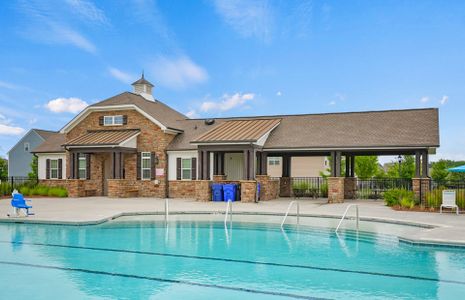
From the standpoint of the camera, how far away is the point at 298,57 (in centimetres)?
1992

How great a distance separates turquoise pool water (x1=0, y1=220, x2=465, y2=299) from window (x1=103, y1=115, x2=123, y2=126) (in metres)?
15.6

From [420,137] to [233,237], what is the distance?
43.8 feet

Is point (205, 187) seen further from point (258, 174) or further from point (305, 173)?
point (305, 173)

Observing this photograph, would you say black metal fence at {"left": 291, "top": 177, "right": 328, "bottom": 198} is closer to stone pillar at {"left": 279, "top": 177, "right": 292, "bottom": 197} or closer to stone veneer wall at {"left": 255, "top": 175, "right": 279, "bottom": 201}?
stone pillar at {"left": 279, "top": 177, "right": 292, "bottom": 197}

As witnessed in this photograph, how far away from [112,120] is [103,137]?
1.88 m

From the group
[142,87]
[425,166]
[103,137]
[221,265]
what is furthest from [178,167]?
[221,265]

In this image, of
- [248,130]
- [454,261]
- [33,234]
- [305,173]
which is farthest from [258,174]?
[305,173]

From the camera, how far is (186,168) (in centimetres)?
2758

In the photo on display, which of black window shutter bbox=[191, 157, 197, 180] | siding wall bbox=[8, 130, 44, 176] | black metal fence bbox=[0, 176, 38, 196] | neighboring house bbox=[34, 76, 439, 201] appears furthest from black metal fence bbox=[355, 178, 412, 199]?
siding wall bbox=[8, 130, 44, 176]

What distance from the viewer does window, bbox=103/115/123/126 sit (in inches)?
1159

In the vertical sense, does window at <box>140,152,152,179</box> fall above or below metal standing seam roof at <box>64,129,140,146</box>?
below

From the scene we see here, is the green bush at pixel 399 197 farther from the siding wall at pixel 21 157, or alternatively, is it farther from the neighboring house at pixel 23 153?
the siding wall at pixel 21 157

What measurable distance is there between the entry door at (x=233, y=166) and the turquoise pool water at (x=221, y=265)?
14.1m

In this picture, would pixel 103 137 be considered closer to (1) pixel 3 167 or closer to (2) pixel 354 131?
(2) pixel 354 131
